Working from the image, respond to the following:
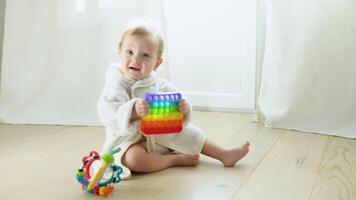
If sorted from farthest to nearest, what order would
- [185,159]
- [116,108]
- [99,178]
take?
[185,159], [116,108], [99,178]

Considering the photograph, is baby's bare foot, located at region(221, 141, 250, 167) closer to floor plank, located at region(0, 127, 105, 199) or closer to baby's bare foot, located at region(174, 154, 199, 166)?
baby's bare foot, located at region(174, 154, 199, 166)

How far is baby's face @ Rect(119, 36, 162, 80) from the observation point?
1.37 metres

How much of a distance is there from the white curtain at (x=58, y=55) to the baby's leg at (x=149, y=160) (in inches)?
25.7

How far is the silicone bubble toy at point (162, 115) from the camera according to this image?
124 centimetres

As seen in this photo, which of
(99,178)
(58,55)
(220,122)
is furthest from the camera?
(220,122)

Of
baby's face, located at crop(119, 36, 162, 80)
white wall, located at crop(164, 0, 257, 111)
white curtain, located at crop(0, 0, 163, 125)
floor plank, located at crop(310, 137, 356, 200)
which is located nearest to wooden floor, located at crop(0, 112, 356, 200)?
floor plank, located at crop(310, 137, 356, 200)

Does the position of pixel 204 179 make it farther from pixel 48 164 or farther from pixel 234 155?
pixel 48 164

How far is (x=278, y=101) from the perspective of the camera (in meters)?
1.99

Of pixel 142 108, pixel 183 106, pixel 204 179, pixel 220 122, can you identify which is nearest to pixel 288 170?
pixel 204 179

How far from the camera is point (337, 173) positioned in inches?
54.7

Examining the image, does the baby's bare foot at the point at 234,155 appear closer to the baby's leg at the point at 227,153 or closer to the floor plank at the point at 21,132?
the baby's leg at the point at 227,153

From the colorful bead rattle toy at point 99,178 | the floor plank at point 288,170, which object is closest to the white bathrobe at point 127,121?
the colorful bead rattle toy at point 99,178

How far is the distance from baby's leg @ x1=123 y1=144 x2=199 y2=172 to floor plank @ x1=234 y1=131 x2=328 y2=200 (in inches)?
8.3

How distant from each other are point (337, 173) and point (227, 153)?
31cm
